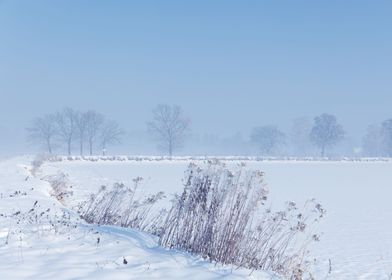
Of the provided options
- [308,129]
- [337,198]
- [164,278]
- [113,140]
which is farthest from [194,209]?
[308,129]

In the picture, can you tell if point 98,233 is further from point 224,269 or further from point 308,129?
point 308,129

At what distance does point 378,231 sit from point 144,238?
853 centimetres

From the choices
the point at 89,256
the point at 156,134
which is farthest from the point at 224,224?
the point at 156,134

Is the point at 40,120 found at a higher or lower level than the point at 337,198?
higher

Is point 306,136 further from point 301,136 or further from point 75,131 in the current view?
point 75,131

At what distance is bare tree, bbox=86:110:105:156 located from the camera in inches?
3499

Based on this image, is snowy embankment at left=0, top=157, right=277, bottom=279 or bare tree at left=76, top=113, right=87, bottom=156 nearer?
snowy embankment at left=0, top=157, right=277, bottom=279

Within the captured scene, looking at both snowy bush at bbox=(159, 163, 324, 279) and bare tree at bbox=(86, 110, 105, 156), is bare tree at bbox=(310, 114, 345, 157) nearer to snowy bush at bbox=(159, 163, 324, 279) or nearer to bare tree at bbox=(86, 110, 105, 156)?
bare tree at bbox=(86, 110, 105, 156)

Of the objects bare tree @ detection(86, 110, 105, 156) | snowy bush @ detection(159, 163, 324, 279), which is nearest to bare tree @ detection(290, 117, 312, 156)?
bare tree @ detection(86, 110, 105, 156)

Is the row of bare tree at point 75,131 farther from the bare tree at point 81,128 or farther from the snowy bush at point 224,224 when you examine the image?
the snowy bush at point 224,224

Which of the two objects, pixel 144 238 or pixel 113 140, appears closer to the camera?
pixel 144 238

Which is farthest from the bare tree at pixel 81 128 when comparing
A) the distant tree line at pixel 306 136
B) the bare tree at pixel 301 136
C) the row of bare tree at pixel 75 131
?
the bare tree at pixel 301 136

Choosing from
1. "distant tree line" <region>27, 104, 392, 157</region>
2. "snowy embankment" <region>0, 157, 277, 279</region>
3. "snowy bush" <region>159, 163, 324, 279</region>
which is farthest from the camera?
"distant tree line" <region>27, 104, 392, 157</region>

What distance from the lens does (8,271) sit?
5.20 metres
